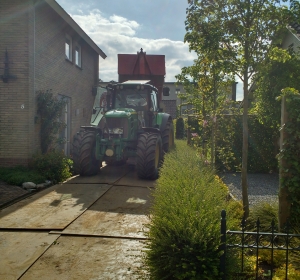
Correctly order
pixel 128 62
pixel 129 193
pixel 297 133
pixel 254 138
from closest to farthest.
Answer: pixel 297 133 → pixel 129 193 → pixel 254 138 → pixel 128 62

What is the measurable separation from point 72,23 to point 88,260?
386 inches

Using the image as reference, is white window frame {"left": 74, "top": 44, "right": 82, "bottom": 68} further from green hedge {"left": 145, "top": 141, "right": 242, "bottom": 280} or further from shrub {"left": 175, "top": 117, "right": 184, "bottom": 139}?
shrub {"left": 175, "top": 117, "right": 184, "bottom": 139}

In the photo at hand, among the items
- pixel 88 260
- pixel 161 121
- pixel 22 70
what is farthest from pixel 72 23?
pixel 88 260

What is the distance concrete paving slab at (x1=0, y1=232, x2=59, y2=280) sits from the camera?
3.75m

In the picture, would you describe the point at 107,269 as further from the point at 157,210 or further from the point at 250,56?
the point at 250,56

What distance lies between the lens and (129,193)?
24.0ft

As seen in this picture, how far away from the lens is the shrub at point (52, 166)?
29.1ft

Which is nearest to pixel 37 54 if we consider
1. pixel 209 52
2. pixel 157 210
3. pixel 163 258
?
pixel 209 52

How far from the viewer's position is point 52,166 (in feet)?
29.7

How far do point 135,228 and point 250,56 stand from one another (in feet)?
9.28

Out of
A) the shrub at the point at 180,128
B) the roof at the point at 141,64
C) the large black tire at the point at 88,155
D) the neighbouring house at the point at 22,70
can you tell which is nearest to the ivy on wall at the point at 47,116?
the neighbouring house at the point at 22,70

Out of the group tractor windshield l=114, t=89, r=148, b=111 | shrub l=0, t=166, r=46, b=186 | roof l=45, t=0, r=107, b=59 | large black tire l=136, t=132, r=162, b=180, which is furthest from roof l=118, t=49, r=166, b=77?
shrub l=0, t=166, r=46, b=186

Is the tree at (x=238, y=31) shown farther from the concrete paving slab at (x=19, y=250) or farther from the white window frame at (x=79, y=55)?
the white window frame at (x=79, y=55)

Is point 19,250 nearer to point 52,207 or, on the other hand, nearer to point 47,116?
point 52,207
